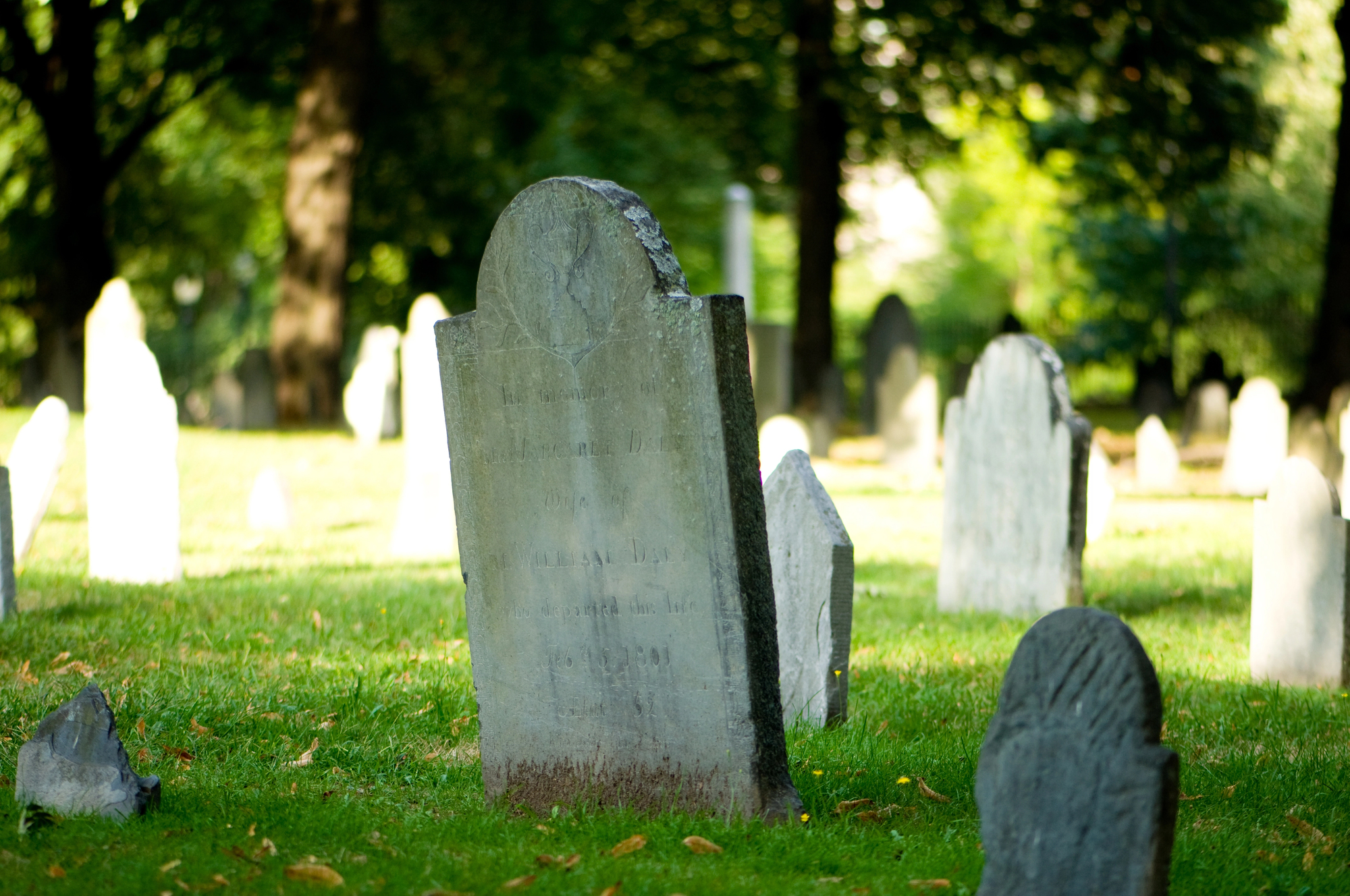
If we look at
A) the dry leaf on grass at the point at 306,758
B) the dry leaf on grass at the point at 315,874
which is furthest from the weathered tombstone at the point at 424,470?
the dry leaf on grass at the point at 315,874

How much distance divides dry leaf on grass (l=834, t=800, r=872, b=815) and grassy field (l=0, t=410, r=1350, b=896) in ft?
0.20

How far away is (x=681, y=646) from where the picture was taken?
454cm

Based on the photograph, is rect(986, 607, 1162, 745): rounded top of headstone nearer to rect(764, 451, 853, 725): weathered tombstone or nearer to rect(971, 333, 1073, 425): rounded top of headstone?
rect(764, 451, 853, 725): weathered tombstone

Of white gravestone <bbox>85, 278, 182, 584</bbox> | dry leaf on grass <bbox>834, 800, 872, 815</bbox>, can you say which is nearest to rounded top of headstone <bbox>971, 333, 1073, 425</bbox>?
dry leaf on grass <bbox>834, 800, 872, 815</bbox>

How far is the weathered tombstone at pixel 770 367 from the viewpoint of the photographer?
65.2 feet

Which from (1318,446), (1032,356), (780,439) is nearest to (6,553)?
(780,439)

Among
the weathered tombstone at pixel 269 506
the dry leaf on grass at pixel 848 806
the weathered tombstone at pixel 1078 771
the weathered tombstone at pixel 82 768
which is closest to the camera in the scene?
the weathered tombstone at pixel 1078 771

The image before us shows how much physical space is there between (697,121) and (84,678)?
2181cm

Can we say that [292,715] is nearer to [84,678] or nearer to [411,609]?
[84,678]

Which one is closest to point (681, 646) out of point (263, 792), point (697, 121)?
point (263, 792)

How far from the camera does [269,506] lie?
11656mm

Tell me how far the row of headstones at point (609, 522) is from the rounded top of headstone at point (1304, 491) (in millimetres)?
3394

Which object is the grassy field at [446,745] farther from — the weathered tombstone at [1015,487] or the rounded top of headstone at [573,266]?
the rounded top of headstone at [573,266]

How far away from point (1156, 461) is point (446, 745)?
12125 millimetres
